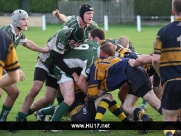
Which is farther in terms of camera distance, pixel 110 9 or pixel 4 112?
pixel 110 9

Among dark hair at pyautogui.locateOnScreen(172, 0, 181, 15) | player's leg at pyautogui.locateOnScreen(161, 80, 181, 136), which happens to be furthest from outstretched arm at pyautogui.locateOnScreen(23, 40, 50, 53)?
dark hair at pyautogui.locateOnScreen(172, 0, 181, 15)

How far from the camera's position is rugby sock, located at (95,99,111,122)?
8141 millimetres

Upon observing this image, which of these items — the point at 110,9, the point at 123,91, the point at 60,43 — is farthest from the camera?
the point at 110,9

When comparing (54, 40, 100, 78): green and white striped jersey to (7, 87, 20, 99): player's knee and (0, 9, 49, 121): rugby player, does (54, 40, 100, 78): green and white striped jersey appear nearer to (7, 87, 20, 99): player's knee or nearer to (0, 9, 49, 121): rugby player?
(0, 9, 49, 121): rugby player

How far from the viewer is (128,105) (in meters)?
8.52

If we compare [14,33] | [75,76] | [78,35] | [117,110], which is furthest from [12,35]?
[117,110]

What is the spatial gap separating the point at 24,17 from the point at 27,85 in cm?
505

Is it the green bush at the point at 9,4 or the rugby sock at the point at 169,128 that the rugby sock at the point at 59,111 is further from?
the green bush at the point at 9,4

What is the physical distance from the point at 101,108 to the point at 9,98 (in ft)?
5.09

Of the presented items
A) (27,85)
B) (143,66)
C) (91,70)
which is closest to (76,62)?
(91,70)

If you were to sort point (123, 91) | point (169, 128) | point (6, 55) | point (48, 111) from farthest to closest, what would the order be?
1. point (123, 91)
2. point (48, 111)
3. point (169, 128)
4. point (6, 55)

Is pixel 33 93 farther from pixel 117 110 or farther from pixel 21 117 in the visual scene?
pixel 117 110

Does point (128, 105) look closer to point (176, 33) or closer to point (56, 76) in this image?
point (56, 76)

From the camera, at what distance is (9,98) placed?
8.64 meters
